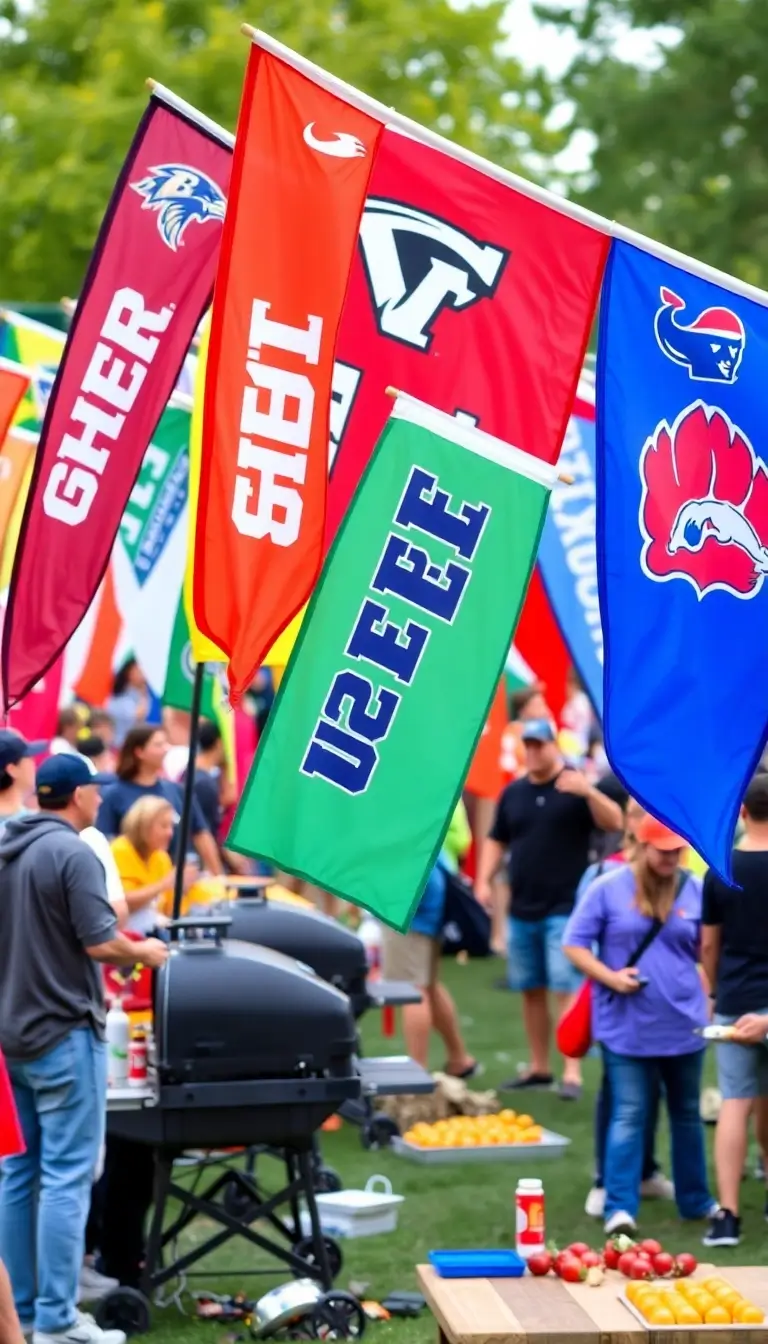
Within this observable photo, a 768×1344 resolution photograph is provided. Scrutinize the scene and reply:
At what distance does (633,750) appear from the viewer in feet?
20.9

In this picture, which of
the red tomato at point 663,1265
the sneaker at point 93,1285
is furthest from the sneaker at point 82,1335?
the red tomato at point 663,1265

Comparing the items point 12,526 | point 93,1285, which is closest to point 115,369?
point 93,1285

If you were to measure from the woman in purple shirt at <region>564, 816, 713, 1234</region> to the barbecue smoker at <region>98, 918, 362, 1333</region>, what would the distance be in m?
1.97

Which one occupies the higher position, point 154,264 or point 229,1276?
point 154,264

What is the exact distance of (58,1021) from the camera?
7.56m

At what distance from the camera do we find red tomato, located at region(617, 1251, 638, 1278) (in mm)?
7176

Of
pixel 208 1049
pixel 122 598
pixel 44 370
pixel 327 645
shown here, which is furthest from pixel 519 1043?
pixel 327 645

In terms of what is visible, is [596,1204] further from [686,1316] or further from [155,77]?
[155,77]

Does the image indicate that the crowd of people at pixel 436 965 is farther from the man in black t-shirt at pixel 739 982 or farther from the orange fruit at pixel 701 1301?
the orange fruit at pixel 701 1301

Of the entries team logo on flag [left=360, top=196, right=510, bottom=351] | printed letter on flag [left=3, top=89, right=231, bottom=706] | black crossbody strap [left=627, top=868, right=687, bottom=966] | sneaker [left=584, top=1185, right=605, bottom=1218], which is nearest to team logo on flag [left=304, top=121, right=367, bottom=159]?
team logo on flag [left=360, top=196, right=510, bottom=351]

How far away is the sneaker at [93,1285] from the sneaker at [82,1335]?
618 mm

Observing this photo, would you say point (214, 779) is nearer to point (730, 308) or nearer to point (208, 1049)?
point (208, 1049)

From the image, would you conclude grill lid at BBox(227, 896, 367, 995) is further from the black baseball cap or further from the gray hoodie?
the gray hoodie

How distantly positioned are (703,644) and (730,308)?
1.02 metres
